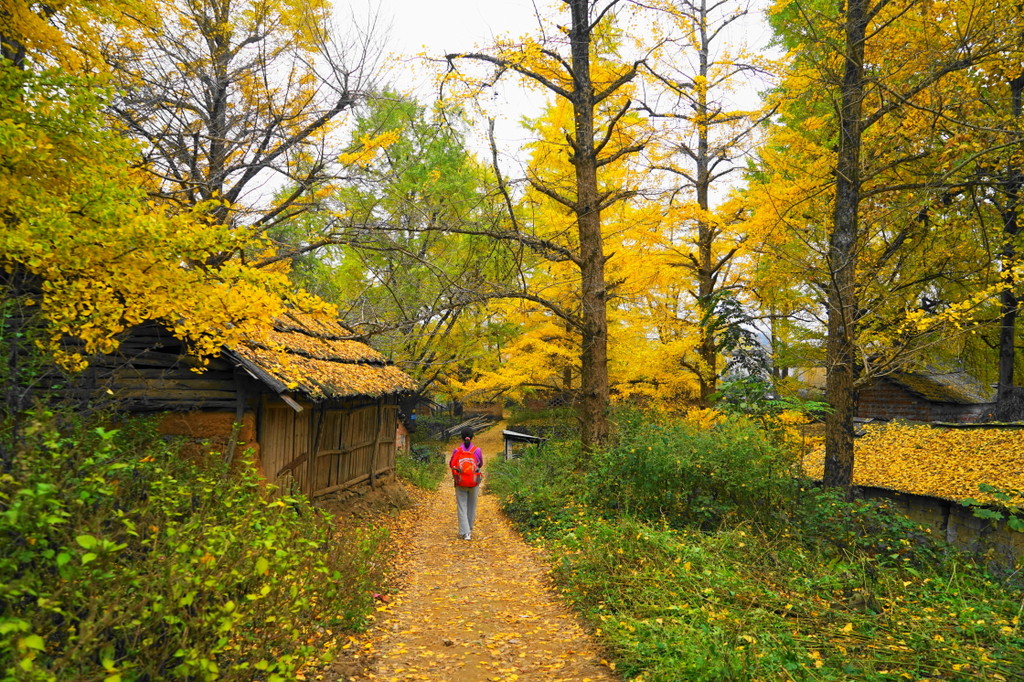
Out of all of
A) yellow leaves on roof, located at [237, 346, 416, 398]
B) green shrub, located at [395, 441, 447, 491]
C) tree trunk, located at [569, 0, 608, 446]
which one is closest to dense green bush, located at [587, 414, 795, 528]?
tree trunk, located at [569, 0, 608, 446]

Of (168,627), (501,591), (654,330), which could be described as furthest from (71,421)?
(654,330)

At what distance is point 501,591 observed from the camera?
827 cm

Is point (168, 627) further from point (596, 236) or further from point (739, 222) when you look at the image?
point (739, 222)

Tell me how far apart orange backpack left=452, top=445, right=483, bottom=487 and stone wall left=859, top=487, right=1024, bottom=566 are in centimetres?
651

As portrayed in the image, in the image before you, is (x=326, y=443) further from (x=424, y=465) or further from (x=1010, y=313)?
(x=1010, y=313)

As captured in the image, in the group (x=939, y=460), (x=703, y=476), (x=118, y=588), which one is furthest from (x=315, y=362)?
(x=939, y=460)

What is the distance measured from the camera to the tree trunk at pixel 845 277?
912cm

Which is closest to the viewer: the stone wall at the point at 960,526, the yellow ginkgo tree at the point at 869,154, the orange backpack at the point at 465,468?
the yellow ginkgo tree at the point at 869,154

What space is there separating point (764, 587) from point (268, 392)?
6827 mm

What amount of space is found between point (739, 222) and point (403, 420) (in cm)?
1448

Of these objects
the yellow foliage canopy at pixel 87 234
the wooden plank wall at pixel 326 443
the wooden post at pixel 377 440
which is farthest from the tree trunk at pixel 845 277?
the wooden post at pixel 377 440

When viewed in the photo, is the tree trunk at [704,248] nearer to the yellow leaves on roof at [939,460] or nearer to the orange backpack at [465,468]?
the yellow leaves on roof at [939,460]

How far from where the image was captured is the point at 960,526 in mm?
11547

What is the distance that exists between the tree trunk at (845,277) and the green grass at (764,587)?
802 millimetres
